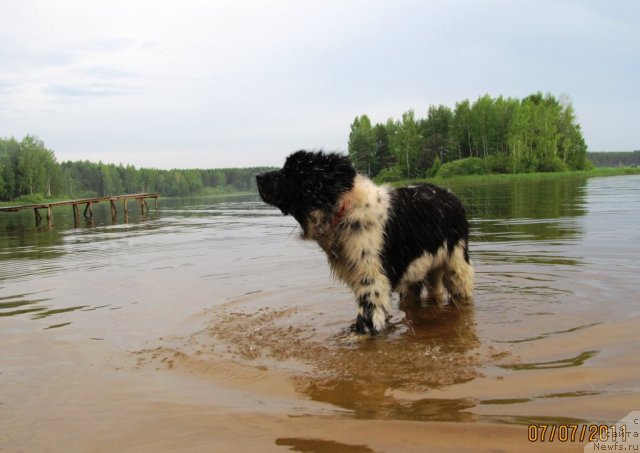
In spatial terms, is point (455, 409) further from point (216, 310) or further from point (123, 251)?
point (123, 251)

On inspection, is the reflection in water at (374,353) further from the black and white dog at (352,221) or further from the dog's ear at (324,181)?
the dog's ear at (324,181)

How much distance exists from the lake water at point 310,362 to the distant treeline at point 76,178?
232 feet

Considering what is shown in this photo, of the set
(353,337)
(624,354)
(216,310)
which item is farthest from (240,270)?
(624,354)

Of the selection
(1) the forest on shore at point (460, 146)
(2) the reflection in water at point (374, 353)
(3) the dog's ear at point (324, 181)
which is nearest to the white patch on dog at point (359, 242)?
(3) the dog's ear at point (324, 181)

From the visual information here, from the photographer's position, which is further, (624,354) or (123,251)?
(123,251)

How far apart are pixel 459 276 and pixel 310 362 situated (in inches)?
117

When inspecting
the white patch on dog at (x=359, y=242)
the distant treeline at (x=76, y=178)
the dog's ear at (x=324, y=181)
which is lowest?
the white patch on dog at (x=359, y=242)

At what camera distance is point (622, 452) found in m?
2.84

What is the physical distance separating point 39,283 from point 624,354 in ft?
34.5

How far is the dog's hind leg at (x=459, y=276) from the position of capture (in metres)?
6.87

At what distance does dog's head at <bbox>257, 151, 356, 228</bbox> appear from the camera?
18.0 ft

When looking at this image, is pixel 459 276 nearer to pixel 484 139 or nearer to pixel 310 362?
pixel 310 362

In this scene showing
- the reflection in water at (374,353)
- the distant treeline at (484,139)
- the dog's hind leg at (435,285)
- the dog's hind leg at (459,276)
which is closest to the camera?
the reflection in water at (374,353)

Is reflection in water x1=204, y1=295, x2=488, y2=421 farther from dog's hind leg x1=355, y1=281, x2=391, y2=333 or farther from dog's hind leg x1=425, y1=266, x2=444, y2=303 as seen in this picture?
dog's hind leg x1=425, y1=266, x2=444, y2=303
